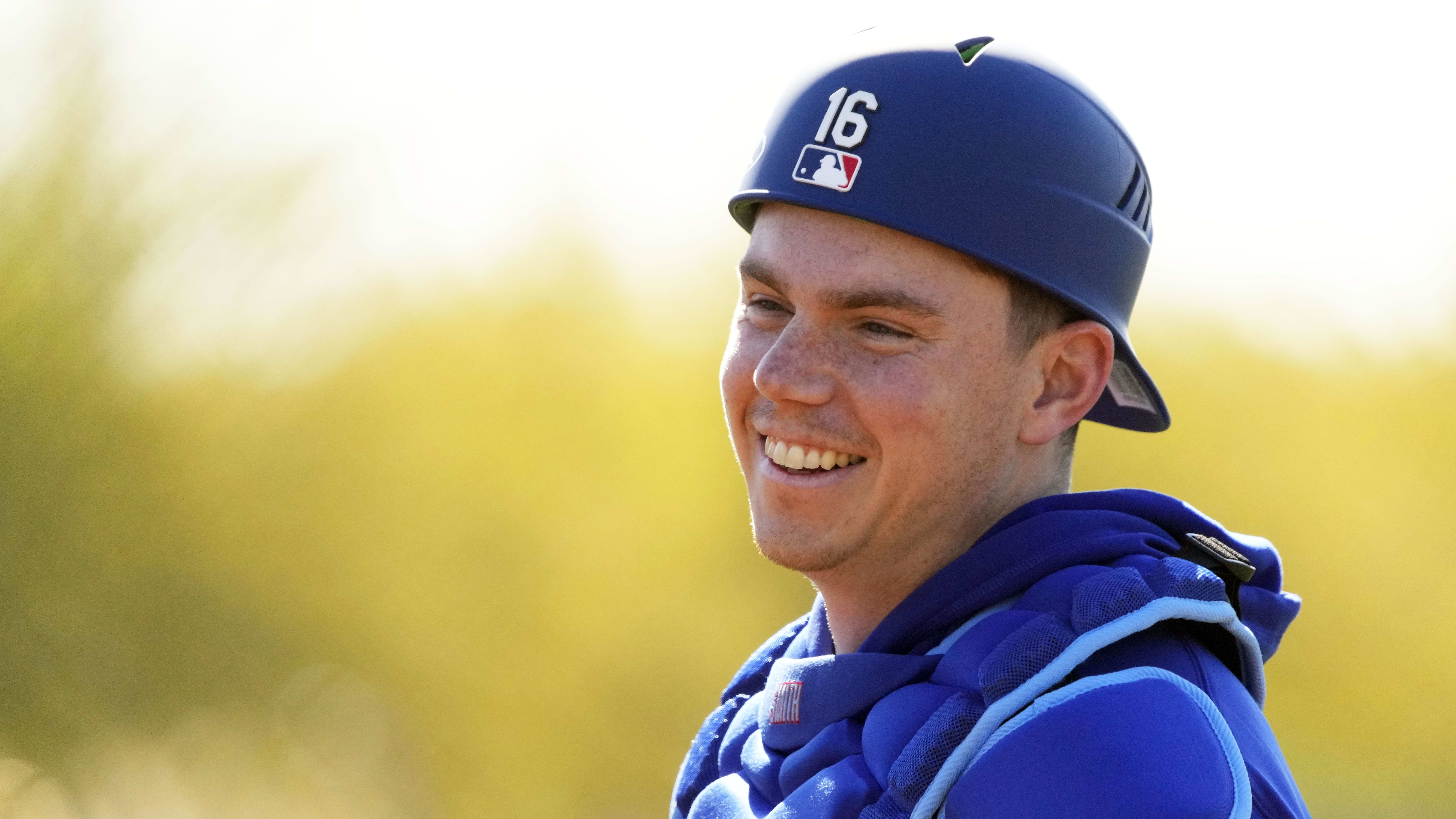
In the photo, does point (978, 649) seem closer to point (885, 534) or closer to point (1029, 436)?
point (885, 534)

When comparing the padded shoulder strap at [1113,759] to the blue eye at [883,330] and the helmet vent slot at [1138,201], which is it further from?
the helmet vent slot at [1138,201]

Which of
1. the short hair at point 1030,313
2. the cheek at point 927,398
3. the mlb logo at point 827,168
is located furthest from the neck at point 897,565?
the mlb logo at point 827,168

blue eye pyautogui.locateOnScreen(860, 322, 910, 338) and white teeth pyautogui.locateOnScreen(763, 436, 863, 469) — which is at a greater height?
blue eye pyautogui.locateOnScreen(860, 322, 910, 338)

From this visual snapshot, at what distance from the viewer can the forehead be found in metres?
1.74

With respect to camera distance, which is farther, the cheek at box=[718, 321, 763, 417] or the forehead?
the cheek at box=[718, 321, 763, 417]

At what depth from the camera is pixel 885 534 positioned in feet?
5.96

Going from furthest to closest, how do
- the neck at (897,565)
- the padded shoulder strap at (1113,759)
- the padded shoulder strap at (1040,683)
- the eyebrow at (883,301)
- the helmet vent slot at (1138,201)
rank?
the helmet vent slot at (1138,201)
the neck at (897,565)
the eyebrow at (883,301)
the padded shoulder strap at (1040,683)
the padded shoulder strap at (1113,759)

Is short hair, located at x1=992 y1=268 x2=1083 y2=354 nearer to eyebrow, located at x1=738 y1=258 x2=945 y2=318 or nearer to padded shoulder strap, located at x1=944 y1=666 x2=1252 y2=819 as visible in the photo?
eyebrow, located at x1=738 y1=258 x2=945 y2=318

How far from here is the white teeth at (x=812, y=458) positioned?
1796 mm

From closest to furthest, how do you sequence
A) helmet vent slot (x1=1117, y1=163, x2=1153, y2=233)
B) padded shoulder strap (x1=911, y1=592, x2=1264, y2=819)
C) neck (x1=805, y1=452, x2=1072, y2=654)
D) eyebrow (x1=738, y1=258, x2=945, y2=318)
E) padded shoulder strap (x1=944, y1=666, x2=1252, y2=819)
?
1. padded shoulder strap (x1=944, y1=666, x2=1252, y2=819)
2. padded shoulder strap (x1=911, y1=592, x2=1264, y2=819)
3. eyebrow (x1=738, y1=258, x2=945, y2=318)
4. neck (x1=805, y1=452, x2=1072, y2=654)
5. helmet vent slot (x1=1117, y1=163, x2=1153, y2=233)

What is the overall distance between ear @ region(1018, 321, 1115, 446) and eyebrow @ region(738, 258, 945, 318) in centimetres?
20

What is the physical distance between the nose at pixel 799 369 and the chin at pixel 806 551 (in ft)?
0.70

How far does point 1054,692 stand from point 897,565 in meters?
0.48

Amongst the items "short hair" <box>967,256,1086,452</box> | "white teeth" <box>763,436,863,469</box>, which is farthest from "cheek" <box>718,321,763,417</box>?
"short hair" <box>967,256,1086,452</box>
